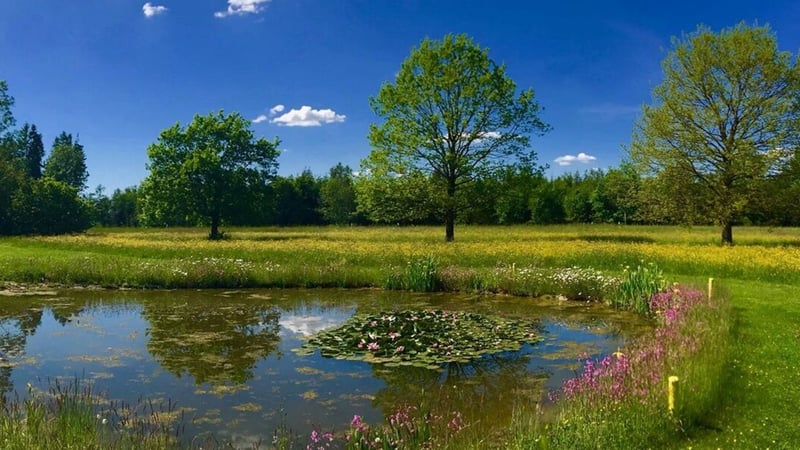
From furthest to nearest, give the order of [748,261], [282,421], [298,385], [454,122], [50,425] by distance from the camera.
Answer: [454,122], [748,261], [298,385], [282,421], [50,425]

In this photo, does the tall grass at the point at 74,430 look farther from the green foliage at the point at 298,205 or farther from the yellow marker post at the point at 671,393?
the green foliage at the point at 298,205

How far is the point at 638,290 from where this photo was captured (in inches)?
644

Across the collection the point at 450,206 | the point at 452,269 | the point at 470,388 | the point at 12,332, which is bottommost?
the point at 470,388

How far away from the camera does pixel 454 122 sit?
3859 cm

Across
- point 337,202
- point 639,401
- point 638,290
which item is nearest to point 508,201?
point 337,202

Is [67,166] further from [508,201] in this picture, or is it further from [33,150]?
[508,201]

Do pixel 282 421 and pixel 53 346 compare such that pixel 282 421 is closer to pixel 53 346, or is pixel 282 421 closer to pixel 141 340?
pixel 141 340

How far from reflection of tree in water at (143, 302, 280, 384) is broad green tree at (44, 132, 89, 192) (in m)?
98.0

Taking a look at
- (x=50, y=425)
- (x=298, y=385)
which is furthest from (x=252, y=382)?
(x=50, y=425)

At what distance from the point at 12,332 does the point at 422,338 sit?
35.1 ft

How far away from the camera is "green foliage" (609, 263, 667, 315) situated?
629 inches

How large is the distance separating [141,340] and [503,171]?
30167 millimetres

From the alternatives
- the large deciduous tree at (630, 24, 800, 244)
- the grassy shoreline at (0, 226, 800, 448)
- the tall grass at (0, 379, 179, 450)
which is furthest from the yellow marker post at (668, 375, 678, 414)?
the large deciduous tree at (630, 24, 800, 244)

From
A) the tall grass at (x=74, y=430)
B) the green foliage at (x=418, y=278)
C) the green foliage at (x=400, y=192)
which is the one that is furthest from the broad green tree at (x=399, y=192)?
the tall grass at (x=74, y=430)
